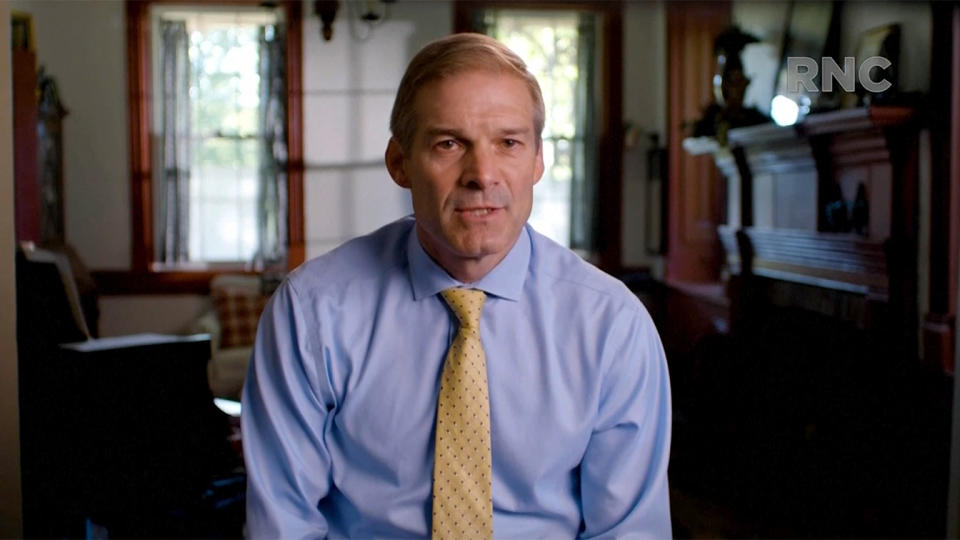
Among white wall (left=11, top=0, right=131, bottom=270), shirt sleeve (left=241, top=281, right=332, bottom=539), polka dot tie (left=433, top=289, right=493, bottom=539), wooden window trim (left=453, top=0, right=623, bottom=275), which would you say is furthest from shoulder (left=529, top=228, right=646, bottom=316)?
white wall (left=11, top=0, right=131, bottom=270)

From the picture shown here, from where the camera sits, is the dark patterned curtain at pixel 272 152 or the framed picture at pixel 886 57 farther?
the dark patterned curtain at pixel 272 152

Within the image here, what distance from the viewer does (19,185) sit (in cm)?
439

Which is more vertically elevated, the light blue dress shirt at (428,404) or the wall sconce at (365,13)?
the wall sconce at (365,13)

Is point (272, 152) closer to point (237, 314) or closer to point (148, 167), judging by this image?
point (148, 167)

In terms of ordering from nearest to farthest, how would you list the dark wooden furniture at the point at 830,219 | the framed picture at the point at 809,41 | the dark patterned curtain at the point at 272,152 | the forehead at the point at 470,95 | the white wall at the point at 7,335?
the forehead at the point at 470,95 → the white wall at the point at 7,335 → the dark wooden furniture at the point at 830,219 → the framed picture at the point at 809,41 → the dark patterned curtain at the point at 272,152

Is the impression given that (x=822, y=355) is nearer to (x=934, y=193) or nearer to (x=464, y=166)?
(x=934, y=193)

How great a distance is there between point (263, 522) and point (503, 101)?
0.64 m

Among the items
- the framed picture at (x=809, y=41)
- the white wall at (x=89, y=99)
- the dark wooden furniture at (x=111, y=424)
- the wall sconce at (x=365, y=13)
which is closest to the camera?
the dark wooden furniture at (x=111, y=424)

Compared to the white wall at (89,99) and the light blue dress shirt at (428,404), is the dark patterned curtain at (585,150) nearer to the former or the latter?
the white wall at (89,99)

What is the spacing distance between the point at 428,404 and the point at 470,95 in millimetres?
426

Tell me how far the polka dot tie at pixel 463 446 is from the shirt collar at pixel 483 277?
2.2 inches

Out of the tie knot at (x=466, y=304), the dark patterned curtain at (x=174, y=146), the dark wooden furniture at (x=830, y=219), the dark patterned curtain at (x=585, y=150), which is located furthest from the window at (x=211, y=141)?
A: the tie knot at (x=466, y=304)

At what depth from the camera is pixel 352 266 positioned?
4.56 feet

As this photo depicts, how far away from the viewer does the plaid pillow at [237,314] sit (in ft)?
19.5
